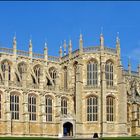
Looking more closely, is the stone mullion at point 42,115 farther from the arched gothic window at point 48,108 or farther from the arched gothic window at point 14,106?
the arched gothic window at point 14,106

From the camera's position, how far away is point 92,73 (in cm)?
8100

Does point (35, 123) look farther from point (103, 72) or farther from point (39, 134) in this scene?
point (103, 72)

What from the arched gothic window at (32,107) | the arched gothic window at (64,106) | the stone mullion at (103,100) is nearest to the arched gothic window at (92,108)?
the stone mullion at (103,100)

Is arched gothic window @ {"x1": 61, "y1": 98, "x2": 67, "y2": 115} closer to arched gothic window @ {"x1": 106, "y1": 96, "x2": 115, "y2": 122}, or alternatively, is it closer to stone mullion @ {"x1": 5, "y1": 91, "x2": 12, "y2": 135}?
arched gothic window @ {"x1": 106, "y1": 96, "x2": 115, "y2": 122}

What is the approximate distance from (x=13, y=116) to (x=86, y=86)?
1641 cm

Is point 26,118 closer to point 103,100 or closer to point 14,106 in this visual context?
point 14,106

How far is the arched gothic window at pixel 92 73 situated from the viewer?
80688 millimetres

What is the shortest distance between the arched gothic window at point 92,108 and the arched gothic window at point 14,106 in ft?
48.7

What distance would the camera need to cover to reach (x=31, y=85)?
7550 cm

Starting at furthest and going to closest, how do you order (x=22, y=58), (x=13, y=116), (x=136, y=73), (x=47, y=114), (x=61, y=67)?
(x=136, y=73)
(x=61, y=67)
(x=22, y=58)
(x=47, y=114)
(x=13, y=116)

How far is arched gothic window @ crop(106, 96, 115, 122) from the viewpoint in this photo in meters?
79.4

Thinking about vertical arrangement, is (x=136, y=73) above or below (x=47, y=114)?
above

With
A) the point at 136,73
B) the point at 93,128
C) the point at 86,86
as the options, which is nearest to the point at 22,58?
the point at 86,86

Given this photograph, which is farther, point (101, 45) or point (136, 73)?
point (136, 73)
